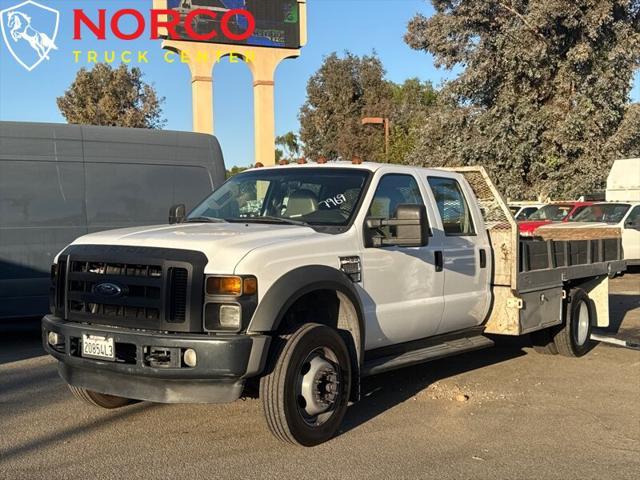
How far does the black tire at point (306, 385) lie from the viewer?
4527 millimetres

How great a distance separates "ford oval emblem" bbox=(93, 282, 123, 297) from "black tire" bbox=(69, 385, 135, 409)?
1.13 m

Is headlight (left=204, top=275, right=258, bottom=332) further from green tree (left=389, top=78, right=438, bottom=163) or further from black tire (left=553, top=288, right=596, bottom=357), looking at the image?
green tree (left=389, top=78, right=438, bottom=163)

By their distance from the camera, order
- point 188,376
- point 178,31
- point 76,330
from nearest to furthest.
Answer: point 188,376
point 76,330
point 178,31

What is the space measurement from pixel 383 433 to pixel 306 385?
80 cm

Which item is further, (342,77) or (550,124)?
(342,77)

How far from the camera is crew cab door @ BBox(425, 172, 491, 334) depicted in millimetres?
6145

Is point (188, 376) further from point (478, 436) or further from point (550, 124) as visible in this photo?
point (550, 124)

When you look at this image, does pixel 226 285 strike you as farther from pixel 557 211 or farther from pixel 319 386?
pixel 557 211

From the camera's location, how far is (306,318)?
16.7ft

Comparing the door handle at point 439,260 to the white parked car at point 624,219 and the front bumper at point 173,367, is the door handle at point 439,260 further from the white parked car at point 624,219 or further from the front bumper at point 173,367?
the white parked car at point 624,219

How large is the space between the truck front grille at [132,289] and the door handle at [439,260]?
2335 mm

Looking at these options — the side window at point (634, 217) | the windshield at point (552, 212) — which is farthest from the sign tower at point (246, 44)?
the side window at point (634, 217)

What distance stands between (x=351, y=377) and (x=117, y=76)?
Answer: 27.3 m

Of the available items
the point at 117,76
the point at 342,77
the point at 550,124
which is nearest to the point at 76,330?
the point at 550,124
